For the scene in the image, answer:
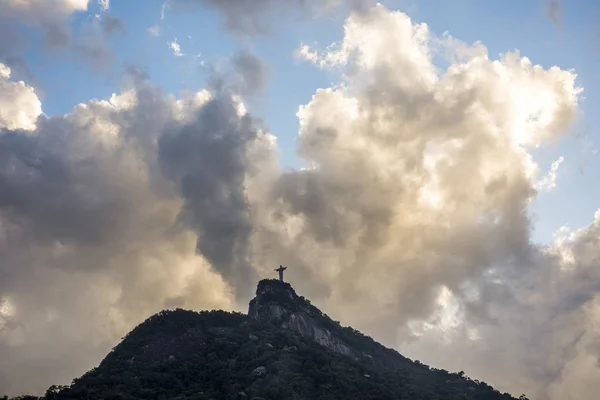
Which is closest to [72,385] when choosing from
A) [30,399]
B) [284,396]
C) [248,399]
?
[30,399]

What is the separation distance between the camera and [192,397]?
19288cm

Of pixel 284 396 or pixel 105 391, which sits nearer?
pixel 105 391

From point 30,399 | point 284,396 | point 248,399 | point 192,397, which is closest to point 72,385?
point 30,399

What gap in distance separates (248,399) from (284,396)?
1297 centimetres

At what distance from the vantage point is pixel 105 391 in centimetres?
18550

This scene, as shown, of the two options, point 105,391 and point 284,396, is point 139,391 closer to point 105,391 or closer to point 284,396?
point 105,391

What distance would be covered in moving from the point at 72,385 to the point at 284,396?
74.3 m

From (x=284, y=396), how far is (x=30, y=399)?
→ 83.6m

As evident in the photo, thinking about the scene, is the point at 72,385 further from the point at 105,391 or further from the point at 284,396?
the point at 284,396

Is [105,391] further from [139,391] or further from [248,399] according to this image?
[248,399]

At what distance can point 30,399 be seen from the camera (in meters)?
182

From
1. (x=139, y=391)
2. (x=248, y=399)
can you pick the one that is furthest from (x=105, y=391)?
(x=248, y=399)

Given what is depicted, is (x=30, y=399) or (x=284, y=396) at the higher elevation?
(x=284, y=396)

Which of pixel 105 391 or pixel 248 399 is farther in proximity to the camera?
pixel 248 399
